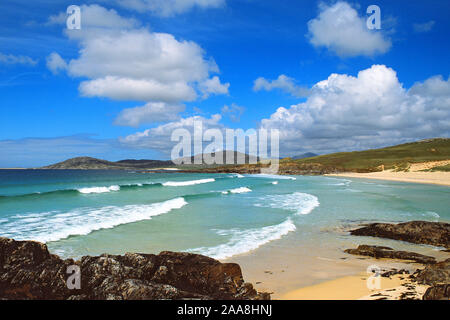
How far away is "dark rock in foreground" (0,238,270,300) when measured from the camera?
5797 millimetres

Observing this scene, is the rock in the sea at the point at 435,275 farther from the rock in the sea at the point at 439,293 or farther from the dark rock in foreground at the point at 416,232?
the dark rock in foreground at the point at 416,232

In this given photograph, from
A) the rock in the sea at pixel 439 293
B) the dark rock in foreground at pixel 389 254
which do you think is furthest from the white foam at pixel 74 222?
the rock in the sea at pixel 439 293

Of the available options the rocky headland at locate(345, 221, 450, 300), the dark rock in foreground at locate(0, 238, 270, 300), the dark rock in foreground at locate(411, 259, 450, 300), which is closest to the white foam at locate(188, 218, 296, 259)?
the rocky headland at locate(345, 221, 450, 300)

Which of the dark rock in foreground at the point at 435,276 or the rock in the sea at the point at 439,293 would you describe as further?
the dark rock in foreground at the point at 435,276

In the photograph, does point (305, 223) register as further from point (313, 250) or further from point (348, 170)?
point (348, 170)

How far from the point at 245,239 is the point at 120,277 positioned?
7.90 m

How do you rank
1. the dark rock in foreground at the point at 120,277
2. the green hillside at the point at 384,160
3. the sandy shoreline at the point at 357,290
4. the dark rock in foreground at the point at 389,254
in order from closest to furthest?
the dark rock in foreground at the point at 120,277 < the sandy shoreline at the point at 357,290 < the dark rock in foreground at the point at 389,254 < the green hillside at the point at 384,160

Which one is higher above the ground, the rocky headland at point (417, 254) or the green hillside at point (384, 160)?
the green hillside at point (384, 160)

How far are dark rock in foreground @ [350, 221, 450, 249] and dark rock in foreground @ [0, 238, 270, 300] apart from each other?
9.36m

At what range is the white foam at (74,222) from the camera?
1477cm

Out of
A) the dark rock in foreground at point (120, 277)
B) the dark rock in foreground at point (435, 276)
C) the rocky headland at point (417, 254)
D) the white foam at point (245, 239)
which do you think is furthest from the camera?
the white foam at point (245, 239)

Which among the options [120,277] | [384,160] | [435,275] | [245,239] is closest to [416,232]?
[435,275]

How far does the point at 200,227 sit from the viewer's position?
16.5 meters

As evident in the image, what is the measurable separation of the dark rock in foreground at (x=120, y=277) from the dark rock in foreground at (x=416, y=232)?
936 centimetres
